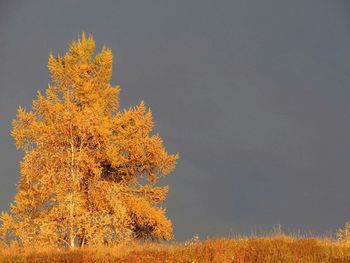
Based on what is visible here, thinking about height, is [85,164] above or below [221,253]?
above

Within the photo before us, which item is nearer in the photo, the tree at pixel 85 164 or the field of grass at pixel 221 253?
the field of grass at pixel 221 253

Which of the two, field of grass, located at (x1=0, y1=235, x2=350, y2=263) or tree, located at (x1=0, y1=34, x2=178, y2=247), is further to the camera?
tree, located at (x1=0, y1=34, x2=178, y2=247)

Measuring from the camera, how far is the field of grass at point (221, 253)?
15125mm

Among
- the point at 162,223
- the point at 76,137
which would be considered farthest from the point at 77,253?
the point at 162,223

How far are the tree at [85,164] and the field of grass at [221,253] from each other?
22.7 feet

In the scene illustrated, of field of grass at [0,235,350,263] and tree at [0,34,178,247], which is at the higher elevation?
tree at [0,34,178,247]

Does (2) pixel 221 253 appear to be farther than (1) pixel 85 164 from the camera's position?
No

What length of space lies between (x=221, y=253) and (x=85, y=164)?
11.6 meters

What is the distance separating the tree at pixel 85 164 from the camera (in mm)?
24312

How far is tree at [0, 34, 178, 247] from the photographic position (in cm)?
2431

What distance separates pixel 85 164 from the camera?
2528 centimetres

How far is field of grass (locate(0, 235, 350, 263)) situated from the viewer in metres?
15.1

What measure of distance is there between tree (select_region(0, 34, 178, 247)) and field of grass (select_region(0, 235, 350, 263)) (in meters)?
6.92

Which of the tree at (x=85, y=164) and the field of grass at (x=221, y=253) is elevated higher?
the tree at (x=85, y=164)
